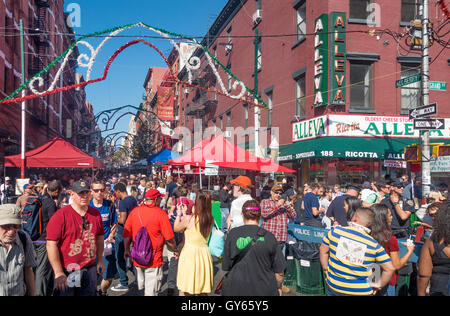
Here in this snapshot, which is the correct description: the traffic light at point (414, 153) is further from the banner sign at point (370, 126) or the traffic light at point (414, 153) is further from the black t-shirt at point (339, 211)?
the black t-shirt at point (339, 211)

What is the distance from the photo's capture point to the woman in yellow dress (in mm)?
4863

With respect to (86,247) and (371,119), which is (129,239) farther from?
(371,119)

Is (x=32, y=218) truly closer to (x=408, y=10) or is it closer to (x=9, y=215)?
(x=9, y=215)

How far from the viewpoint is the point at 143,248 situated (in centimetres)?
526

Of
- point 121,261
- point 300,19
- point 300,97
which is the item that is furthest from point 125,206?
point 300,19

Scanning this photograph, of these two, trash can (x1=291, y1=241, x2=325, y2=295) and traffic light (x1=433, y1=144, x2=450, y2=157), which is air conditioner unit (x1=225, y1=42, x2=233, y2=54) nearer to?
traffic light (x1=433, y1=144, x2=450, y2=157)

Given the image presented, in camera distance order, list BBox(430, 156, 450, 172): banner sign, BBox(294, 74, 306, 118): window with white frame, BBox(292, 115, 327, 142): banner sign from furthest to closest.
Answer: BBox(294, 74, 306, 118): window with white frame → BBox(292, 115, 327, 142): banner sign → BBox(430, 156, 450, 172): banner sign

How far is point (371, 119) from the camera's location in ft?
48.2

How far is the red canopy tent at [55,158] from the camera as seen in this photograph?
14.0 metres

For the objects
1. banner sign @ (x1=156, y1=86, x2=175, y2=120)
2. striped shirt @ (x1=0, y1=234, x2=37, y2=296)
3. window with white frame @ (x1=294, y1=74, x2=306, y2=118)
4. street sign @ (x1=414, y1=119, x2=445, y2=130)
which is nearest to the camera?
striped shirt @ (x1=0, y1=234, x2=37, y2=296)

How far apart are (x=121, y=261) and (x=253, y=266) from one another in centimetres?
392

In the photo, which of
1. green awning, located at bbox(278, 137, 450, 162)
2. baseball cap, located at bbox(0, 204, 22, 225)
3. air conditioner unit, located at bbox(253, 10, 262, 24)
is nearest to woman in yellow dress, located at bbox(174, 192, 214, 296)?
baseball cap, located at bbox(0, 204, 22, 225)

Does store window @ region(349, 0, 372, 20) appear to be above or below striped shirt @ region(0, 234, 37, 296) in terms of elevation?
above

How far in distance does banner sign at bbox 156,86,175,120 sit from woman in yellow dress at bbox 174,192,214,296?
34.2 metres
